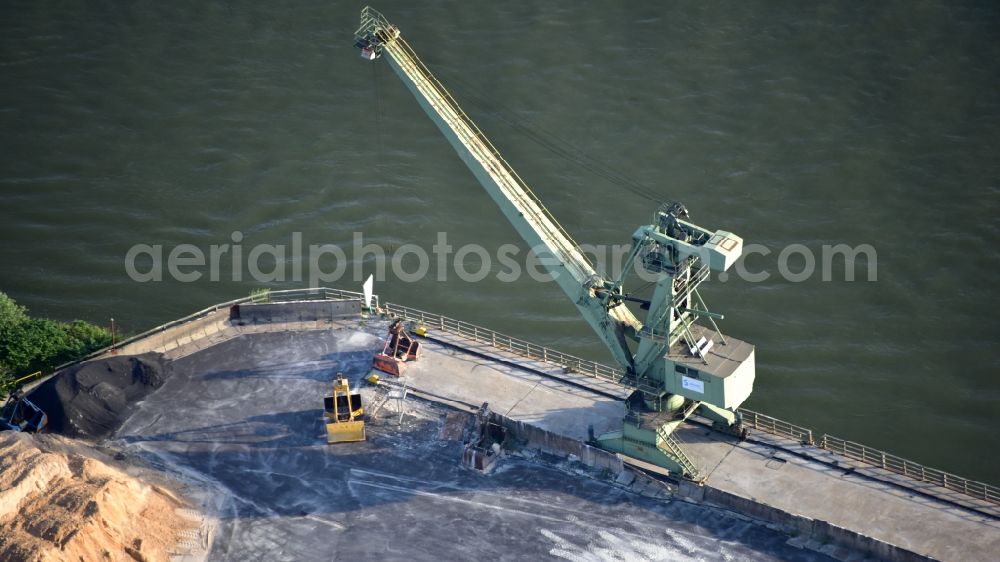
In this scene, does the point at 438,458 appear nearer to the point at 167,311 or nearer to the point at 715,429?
the point at 715,429

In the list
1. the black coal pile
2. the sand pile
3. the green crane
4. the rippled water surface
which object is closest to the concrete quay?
the black coal pile

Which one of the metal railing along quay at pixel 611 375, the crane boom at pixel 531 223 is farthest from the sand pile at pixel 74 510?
the crane boom at pixel 531 223

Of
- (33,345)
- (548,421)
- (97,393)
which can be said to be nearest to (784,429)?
(548,421)

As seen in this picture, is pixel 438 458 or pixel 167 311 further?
pixel 167 311

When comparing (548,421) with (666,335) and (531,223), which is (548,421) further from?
(531,223)

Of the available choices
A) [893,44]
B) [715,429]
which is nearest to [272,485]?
[715,429]

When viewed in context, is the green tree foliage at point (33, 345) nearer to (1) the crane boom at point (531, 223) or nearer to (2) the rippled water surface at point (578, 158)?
(2) the rippled water surface at point (578, 158)

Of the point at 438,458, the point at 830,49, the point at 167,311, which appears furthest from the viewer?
the point at 830,49
